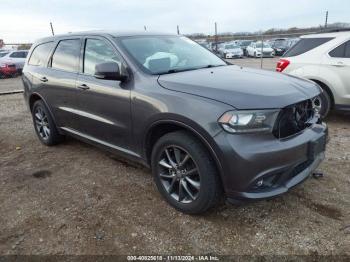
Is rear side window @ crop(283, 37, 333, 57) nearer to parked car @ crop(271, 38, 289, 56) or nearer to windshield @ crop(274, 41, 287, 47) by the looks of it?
parked car @ crop(271, 38, 289, 56)

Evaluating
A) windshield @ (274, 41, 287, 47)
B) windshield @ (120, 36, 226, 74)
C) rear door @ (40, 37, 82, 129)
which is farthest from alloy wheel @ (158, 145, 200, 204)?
windshield @ (274, 41, 287, 47)

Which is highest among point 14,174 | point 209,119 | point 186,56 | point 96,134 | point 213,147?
point 186,56

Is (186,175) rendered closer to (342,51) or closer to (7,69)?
(342,51)

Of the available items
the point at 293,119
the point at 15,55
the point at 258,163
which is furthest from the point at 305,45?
the point at 15,55

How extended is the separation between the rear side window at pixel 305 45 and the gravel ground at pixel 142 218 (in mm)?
2710

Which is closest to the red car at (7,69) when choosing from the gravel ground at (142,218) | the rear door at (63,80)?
the rear door at (63,80)

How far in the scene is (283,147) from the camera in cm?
273

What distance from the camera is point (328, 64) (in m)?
6.12

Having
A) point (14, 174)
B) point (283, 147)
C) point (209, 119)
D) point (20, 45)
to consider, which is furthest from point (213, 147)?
point (20, 45)

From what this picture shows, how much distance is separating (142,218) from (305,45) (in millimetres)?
5044

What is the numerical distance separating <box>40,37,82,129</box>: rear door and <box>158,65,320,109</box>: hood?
156cm

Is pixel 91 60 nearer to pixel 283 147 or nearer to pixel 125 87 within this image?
pixel 125 87

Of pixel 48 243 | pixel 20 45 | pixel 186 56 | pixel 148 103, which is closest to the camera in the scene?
pixel 48 243

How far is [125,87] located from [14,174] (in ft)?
7.01
